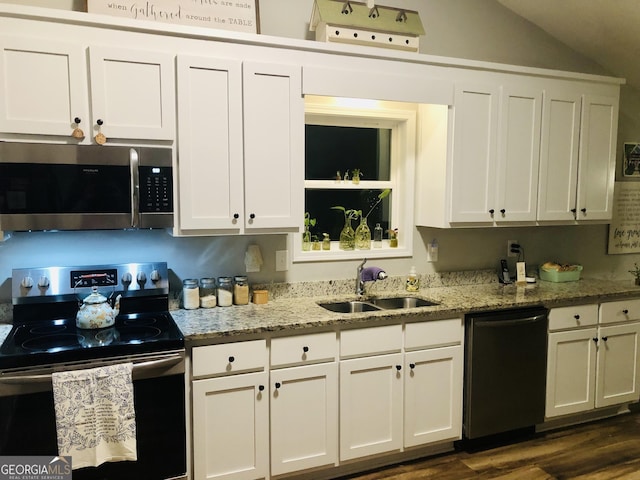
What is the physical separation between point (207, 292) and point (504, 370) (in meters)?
1.75

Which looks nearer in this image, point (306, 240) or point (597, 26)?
point (306, 240)

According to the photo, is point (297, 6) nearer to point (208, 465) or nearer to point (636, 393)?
point (208, 465)

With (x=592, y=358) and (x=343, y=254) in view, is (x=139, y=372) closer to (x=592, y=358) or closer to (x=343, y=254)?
(x=343, y=254)

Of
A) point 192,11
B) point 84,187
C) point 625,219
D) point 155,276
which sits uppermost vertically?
point 192,11

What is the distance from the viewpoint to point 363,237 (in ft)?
10.7

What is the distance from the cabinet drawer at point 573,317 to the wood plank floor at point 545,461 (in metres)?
0.71

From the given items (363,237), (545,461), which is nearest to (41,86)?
(363,237)

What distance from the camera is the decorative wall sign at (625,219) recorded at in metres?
3.92

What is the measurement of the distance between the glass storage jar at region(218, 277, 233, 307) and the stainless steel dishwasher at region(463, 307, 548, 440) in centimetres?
133

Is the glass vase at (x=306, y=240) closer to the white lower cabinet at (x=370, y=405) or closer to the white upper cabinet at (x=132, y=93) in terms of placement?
the white lower cabinet at (x=370, y=405)

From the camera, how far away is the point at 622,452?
297cm

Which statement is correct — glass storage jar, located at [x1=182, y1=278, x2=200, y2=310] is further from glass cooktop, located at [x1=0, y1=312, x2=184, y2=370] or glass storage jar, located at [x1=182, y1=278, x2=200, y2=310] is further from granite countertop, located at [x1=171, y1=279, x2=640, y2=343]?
glass cooktop, located at [x1=0, y1=312, x2=184, y2=370]

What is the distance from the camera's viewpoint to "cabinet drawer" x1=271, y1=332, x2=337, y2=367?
240 cm

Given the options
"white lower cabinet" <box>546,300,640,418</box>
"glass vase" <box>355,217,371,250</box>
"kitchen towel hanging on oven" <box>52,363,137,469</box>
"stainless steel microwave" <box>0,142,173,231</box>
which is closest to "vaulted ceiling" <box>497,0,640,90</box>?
"white lower cabinet" <box>546,300,640,418</box>
